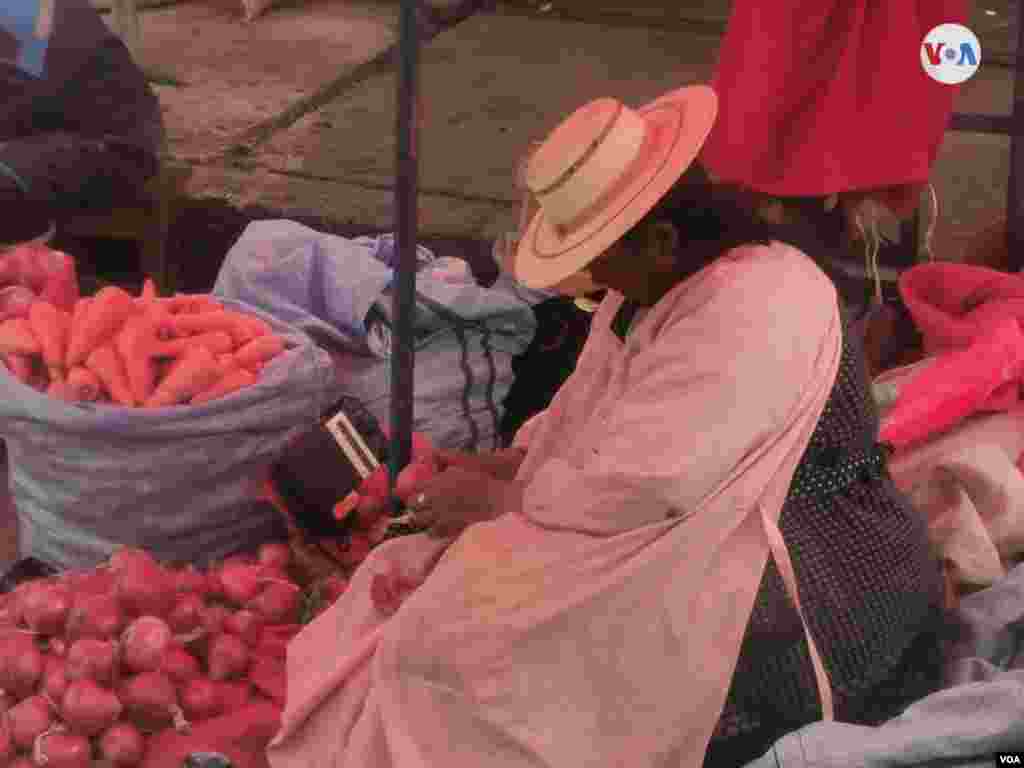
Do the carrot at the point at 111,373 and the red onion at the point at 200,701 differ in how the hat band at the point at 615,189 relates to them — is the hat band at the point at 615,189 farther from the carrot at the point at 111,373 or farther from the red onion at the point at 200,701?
the carrot at the point at 111,373

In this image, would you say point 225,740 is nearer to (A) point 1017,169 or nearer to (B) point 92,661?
(B) point 92,661

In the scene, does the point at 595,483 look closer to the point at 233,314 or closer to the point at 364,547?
the point at 364,547

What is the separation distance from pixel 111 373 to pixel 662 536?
138 centimetres

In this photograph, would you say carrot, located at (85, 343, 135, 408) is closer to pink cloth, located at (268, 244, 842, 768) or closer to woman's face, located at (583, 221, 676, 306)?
pink cloth, located at (268, 244, 842, 768)

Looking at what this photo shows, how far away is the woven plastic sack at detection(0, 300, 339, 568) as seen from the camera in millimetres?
2779

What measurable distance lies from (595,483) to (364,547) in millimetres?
1061

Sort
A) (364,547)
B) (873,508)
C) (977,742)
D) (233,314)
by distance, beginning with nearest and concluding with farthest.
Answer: (977,742)
(873,508)
(364,547)
(233,314)

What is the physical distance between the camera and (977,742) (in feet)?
6.61

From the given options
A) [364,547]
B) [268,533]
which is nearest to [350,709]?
[364,547]

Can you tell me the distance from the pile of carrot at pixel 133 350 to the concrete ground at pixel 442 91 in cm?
159

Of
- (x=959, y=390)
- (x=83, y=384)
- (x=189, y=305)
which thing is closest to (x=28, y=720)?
(x=83, y=384)

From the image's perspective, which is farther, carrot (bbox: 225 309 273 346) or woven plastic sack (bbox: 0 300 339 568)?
carrot (bbox: 225 309 273 346)

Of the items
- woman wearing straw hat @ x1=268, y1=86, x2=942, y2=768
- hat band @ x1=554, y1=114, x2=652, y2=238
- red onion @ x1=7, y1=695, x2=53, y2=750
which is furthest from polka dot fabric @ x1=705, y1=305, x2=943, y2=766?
red onion @ x1=7, y1=695, x2=53, y2=750

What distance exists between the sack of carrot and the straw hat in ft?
3.27
